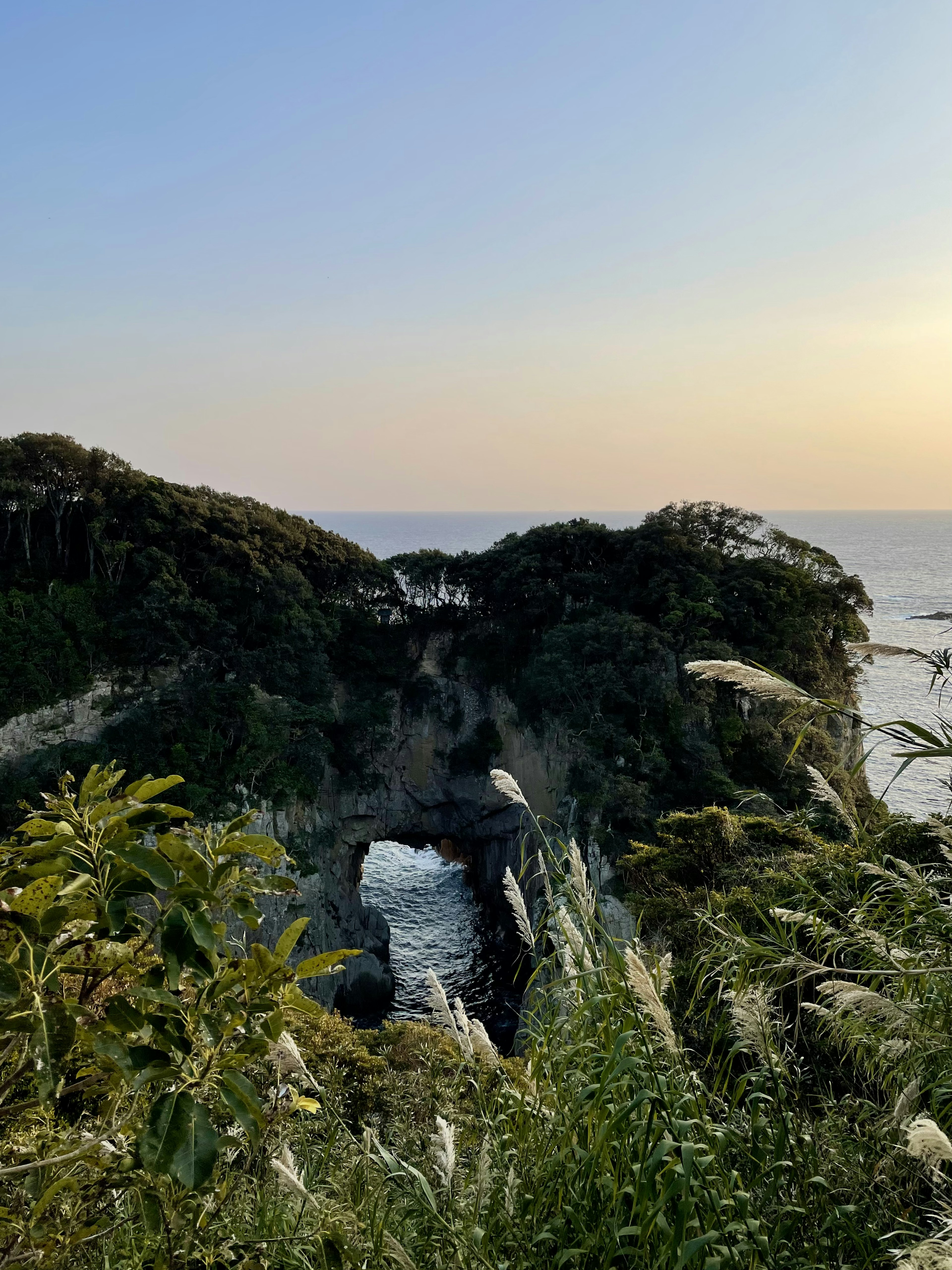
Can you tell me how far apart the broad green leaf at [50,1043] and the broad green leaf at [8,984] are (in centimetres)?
7

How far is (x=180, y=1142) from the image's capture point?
144 centimetres

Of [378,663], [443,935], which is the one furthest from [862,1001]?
[443,935]

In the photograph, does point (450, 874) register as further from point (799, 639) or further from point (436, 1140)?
point (436, 1140)

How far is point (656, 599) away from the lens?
71.4 ft

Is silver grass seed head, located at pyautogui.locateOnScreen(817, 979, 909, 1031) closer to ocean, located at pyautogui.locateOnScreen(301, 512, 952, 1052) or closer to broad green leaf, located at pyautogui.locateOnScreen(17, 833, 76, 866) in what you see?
ocean, located at pyautogui.locateOnScreen(301, 512, 952, 1052)

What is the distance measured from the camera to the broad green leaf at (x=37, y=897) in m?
1.58

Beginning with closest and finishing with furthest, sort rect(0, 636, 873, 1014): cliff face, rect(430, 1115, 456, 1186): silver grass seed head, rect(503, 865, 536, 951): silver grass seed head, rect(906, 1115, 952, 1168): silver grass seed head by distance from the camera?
1. rect(906, 1115, 952, 1168): silver grass seed head
2. rect(430, 1115, 456, 1186): silver grass seed head
3. rect(503, 865, 536, 951): silver grass seed head
4. rect(0, 636, 873, 1014): cliff face

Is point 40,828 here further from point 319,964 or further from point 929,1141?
point 929,1141

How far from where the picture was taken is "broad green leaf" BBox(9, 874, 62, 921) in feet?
5.17

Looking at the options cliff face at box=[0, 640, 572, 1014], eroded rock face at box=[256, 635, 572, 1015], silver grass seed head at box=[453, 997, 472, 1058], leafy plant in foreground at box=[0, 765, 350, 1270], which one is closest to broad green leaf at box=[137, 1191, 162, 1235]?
leafy plant in foreground at box=[0, 765, 350, 1270]

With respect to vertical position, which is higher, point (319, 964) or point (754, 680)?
point (754, 680)

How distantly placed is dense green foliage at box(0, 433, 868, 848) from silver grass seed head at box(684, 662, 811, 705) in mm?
16153

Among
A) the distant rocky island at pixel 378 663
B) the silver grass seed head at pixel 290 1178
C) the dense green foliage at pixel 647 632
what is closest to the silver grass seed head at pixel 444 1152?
the silver grass seed head at pixel 290 1178

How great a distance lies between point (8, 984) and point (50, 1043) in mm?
156
